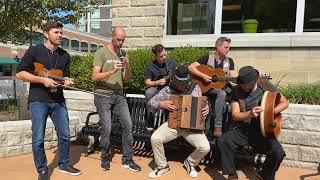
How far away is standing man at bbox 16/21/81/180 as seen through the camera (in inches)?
187

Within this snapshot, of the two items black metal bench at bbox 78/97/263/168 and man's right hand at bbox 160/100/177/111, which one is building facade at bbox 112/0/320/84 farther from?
man's right hand at bbox 160/100/177/111

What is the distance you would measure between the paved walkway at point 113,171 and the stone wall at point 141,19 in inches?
145

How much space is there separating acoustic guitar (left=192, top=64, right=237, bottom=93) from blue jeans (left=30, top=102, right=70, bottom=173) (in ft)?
6.83

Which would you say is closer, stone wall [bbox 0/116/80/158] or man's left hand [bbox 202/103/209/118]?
man's left hand [bbox 202/103/209/118]

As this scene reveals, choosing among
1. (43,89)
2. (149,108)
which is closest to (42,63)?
(43,89)

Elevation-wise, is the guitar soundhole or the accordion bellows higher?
the guitar soundhole

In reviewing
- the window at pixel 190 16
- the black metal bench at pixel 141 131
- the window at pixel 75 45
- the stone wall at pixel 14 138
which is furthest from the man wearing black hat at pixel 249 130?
the window at pixel 75 45

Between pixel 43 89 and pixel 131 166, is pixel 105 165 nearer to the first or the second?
pixel 131 166

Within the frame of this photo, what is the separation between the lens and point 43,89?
483 cm

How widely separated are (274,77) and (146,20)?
10.5 ft

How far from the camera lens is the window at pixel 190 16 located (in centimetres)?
895

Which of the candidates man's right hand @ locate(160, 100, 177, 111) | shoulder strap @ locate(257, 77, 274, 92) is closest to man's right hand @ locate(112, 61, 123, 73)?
man's right hand @ locate(160, 100, 177, 111)

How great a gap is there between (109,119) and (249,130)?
194cm

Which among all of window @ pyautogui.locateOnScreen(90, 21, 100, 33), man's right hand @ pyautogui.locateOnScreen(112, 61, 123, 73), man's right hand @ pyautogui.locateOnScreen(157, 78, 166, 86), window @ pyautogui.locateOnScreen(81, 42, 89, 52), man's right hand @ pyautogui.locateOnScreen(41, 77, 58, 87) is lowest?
man's right hand @ pyautogui.locateOnScreen(157, 78, 166, 86)
